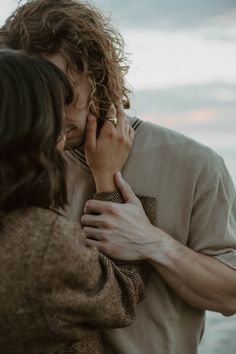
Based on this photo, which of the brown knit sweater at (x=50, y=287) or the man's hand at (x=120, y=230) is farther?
the man's hand at (x=120, y=230)

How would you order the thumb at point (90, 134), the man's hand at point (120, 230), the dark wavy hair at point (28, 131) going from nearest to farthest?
the dark wavy hair at point (28, 131), the man's hand at point (120, 230), the thumb at point (90, 134)

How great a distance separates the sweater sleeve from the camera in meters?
1.90

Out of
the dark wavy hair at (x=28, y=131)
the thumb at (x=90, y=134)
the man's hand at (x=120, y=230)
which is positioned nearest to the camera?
the dark wavy hair at (x=28, y=131)

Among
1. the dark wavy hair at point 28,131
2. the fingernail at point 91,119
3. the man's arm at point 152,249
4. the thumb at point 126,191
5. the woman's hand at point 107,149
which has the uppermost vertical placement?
the dark wavy hair at point 28,131

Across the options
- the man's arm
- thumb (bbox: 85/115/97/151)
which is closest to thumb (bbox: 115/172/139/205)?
the man's arm

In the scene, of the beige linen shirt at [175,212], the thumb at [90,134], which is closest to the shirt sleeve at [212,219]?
the beige linen shirt at [175,212]

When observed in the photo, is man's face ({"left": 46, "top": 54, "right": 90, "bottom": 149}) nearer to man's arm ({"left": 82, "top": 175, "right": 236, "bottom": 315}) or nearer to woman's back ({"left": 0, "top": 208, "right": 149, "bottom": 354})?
man's arm ({"left": 82, "top": 175, "right": 236, "bottom": 315})

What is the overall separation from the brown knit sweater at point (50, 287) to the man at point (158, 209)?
0.78 feet

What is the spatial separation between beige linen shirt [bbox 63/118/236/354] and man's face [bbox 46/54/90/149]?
101mm

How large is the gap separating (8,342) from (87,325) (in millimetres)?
198

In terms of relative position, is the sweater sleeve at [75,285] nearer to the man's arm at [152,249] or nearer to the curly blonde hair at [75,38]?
the man's arm at [152,249]

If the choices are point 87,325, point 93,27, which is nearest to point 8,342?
point 87,325

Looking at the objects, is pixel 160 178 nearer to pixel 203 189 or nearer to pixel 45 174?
pixel 203 189

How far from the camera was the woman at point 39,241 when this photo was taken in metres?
1.88
